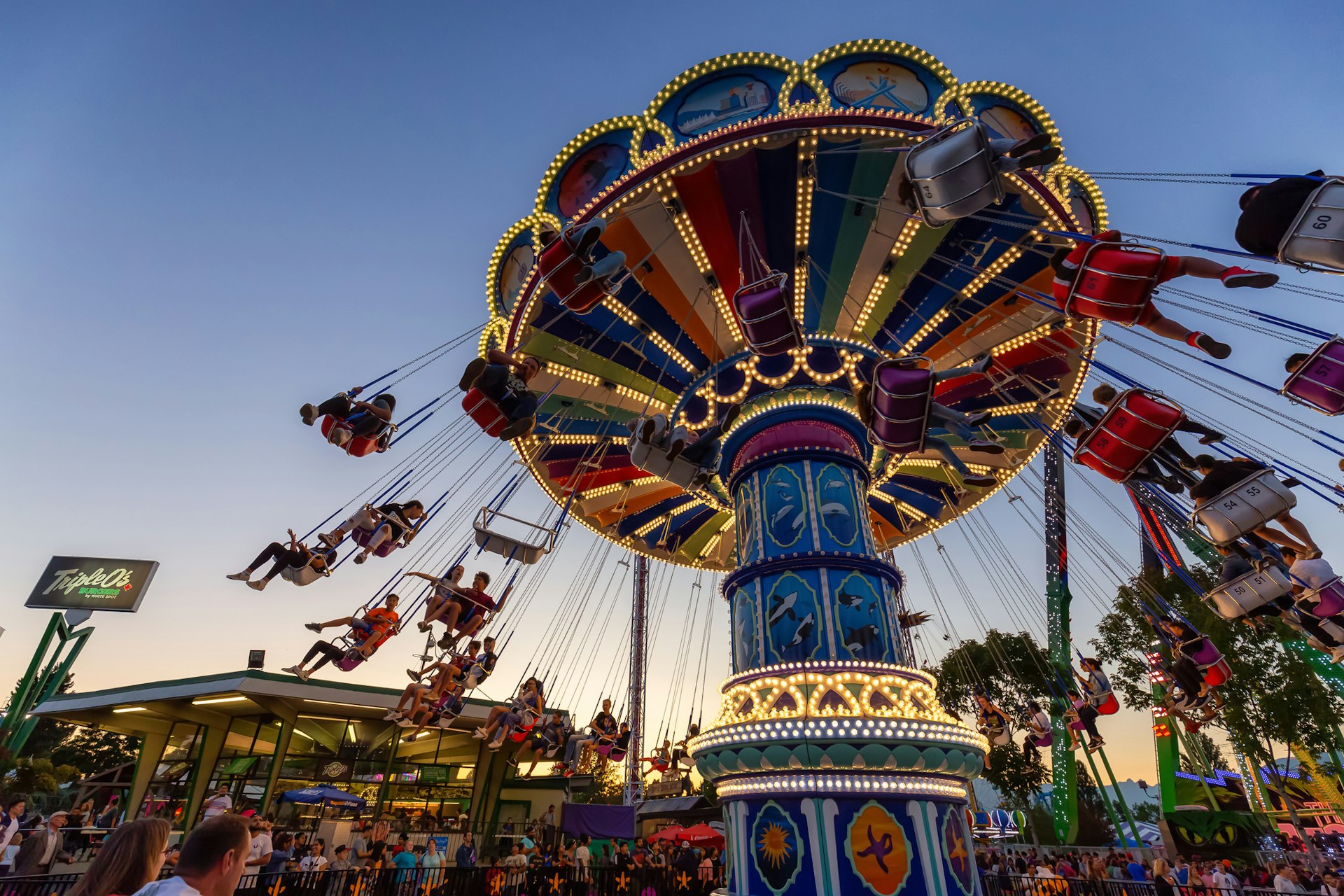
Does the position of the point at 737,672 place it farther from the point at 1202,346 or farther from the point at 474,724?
the point at 474,724

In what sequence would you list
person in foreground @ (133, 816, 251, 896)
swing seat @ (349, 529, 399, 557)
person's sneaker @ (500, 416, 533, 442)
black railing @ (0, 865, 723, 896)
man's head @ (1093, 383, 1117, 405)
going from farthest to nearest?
swing seat @ (349, 529, 399, 557)
black railing @ (0, 865, 723, 896)
person's sneaker @ (500, 416, 533, 442)
man's head @ (1093, 383, 1117, 405)
person in foreground @ (133, 816, 251, 896)

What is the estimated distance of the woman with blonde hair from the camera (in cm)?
246

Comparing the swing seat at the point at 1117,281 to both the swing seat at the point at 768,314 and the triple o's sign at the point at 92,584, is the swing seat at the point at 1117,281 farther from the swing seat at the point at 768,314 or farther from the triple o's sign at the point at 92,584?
the triple o's sign at the point at 92,584

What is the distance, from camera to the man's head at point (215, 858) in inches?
95.7

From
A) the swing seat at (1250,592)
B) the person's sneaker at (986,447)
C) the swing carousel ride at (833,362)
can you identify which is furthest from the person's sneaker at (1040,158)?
the swing seat at (1250,592)

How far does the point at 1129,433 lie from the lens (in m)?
6.22

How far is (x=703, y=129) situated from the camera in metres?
8.40

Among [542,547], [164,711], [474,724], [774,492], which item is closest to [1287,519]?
[774,492]

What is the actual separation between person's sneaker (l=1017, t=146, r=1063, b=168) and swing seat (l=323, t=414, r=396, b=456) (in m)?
7.27

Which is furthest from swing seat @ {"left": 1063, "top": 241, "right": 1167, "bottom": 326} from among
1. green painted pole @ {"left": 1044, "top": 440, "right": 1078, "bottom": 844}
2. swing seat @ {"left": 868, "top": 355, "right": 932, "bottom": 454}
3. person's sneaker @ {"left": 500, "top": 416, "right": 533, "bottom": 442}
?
green painted pole @ {"left": 1044, "top": 440, "right": 1078, "bottom": 844}

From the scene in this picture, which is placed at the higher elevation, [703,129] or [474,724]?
[703,129]

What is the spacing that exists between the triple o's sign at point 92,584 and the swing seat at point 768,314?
27299 mm

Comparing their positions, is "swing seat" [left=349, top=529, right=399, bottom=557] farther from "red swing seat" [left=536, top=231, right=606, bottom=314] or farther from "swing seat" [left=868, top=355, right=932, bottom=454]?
"swing seat" [left=868, top=355, right=932, bottom=454]

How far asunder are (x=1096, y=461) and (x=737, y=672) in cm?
456
